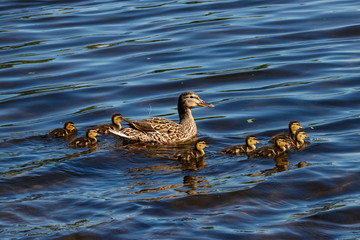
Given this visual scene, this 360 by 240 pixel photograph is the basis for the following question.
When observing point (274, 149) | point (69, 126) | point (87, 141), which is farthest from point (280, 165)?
point (69, 126)

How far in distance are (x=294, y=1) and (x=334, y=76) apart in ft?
23.4

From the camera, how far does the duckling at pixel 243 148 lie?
9.26 metres

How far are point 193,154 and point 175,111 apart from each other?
2.89 m

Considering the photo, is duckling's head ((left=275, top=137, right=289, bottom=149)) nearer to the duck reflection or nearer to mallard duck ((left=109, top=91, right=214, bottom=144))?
the duck reflection

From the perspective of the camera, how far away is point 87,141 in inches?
392

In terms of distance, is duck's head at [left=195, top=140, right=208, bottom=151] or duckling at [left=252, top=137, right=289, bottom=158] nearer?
duckling at [left=252, top=137, right=289, bottom=158]

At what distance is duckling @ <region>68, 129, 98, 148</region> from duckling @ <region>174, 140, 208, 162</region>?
1279 mm

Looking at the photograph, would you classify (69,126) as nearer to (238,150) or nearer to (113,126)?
(113,126)

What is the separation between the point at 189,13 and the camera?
19234mm

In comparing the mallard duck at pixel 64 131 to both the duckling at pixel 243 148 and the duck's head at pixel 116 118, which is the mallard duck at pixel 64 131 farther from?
the duckling at pixel 243 148

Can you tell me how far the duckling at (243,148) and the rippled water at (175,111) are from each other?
4.6 inches

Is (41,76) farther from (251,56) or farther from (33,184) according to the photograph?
(33,184)

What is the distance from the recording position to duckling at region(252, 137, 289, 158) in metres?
9.12

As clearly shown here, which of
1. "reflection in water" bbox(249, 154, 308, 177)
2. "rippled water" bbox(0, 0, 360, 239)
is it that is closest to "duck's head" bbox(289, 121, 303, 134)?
"rippled water" bbox(0, 0, 360, 239)
